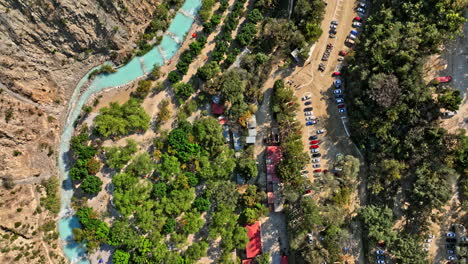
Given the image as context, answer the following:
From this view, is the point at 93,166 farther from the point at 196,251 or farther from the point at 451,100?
the point at 451,100

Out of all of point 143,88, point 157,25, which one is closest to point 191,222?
point 143,88

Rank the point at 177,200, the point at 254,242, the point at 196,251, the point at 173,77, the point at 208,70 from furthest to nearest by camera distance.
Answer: the point at 173,77 → the point at 208,70 → the point at 254,242 → the point at 177,200 → the point at 196,251

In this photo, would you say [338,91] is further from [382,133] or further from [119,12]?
[119,12]

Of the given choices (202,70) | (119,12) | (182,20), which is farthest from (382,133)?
(119,12)

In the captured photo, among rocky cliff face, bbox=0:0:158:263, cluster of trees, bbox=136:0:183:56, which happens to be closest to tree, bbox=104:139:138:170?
rocky cliff face, bbox=0:0:158:263

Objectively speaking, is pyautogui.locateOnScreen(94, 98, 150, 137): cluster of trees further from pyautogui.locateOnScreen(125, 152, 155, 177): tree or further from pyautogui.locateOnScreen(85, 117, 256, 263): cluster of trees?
pyautogui.locateOnScreen(125, 152, 155, 177): tree
